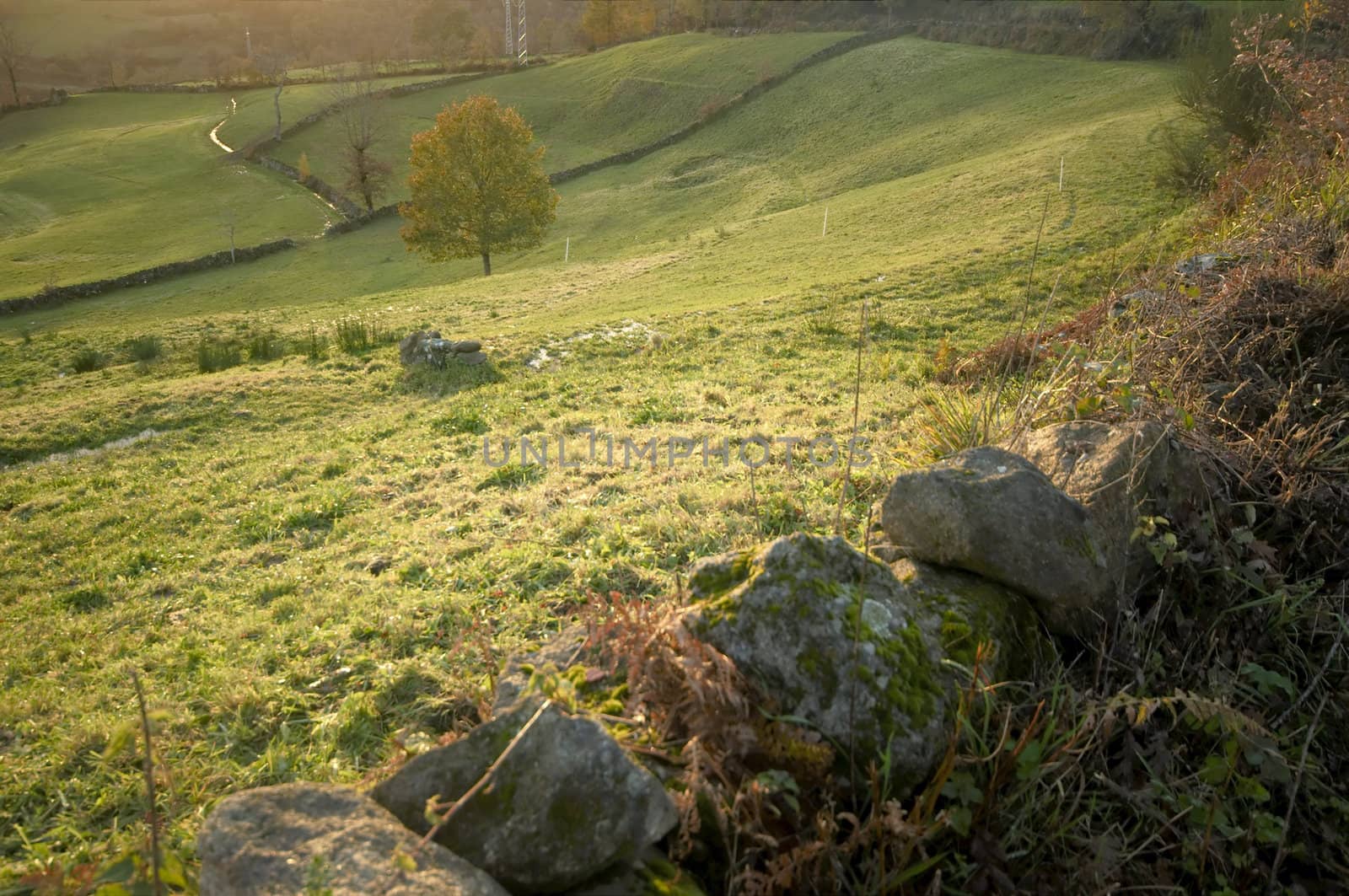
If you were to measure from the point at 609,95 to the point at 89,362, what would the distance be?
5243 centimetres

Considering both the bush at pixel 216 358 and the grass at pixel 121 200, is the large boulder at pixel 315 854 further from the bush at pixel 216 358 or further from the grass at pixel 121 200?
the grass at pixel 121 200

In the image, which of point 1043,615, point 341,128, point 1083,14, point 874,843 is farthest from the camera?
point 341,128

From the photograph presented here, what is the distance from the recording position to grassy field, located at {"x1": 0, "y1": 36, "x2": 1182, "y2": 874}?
432 cm

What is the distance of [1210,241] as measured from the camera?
8953 mm

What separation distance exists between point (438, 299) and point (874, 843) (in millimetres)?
25691

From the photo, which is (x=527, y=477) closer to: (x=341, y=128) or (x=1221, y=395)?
(x=1221, y=395)

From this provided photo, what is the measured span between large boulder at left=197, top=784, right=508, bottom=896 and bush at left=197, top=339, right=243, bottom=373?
61.2 ft

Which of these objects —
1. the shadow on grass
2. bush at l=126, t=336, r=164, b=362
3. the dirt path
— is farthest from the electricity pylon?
the shadow on grass

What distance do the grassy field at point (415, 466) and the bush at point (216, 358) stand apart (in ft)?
0.98

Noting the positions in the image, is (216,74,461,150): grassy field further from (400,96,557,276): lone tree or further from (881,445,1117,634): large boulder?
(881,445,1117,634): large boulder

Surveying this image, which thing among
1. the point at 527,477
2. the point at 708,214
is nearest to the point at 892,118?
the point at 708,214

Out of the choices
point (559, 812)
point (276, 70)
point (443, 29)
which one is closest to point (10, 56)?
point (276, 70)

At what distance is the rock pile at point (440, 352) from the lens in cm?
1515

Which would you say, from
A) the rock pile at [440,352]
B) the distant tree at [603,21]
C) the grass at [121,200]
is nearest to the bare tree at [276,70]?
the grass at [121,200]
